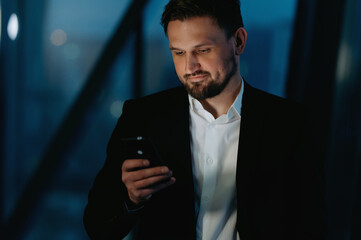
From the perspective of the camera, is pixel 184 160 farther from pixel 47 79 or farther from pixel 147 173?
pixel 47 79

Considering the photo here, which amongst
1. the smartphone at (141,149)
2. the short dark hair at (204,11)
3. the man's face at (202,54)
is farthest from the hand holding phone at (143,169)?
the short dark hair at (204,11)

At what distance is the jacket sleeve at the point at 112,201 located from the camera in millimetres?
1039

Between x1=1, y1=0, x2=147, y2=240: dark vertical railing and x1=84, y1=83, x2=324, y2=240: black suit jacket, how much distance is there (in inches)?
28.4

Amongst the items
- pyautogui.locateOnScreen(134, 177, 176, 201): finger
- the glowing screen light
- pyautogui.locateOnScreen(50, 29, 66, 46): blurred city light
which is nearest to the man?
pyautogui.locateOnScreen(134, 177, 176, 201): finger

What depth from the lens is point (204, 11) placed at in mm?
1046

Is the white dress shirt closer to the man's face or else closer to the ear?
the man's face

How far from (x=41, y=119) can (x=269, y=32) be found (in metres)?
1.52

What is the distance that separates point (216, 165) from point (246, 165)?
0.37 ft

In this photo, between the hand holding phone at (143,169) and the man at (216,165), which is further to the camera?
the man at (216,165)

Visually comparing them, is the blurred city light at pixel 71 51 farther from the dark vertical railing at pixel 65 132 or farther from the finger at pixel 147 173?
the finger at pixel 147 173

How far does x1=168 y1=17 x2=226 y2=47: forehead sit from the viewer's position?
1039 mm

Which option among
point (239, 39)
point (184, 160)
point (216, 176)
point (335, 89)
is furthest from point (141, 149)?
Answer: point (335, 89)

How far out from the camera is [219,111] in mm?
1187

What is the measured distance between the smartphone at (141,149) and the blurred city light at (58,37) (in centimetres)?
112
